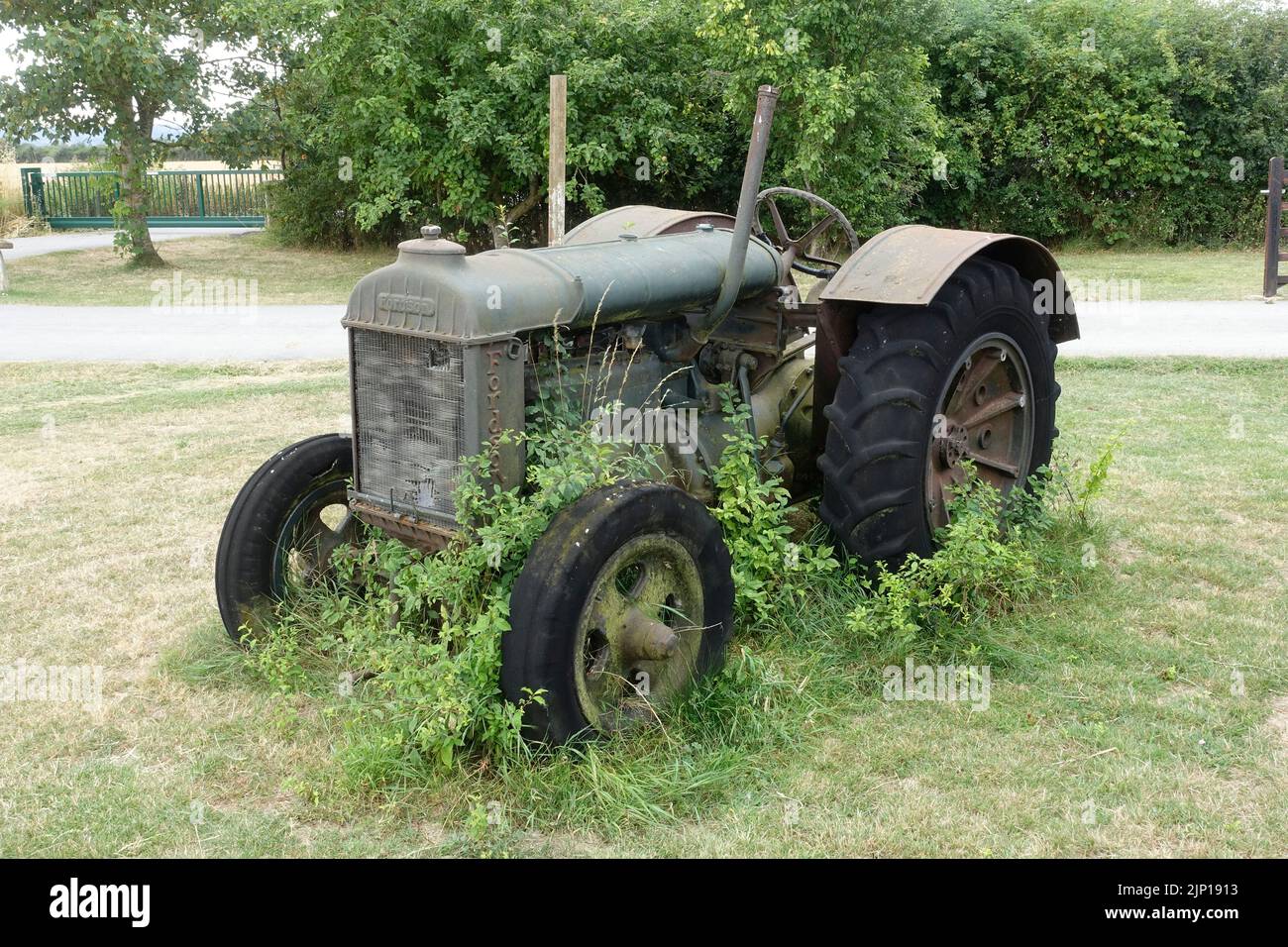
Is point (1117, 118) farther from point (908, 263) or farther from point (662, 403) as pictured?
point (662, 403)

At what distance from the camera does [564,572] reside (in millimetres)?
3320

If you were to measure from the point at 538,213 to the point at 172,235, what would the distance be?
11256 mm

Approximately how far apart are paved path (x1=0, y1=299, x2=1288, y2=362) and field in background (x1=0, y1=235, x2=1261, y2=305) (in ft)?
4.09

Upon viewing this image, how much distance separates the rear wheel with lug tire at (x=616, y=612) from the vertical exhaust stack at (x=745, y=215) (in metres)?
0.96

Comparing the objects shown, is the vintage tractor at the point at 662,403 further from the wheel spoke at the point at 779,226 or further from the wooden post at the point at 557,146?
the wooden post at the point at 557,146

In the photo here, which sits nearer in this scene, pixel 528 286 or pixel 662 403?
pixel 528 286

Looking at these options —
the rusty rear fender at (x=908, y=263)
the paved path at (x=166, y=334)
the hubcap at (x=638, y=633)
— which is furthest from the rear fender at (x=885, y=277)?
the paved path at (x=166, y=334)

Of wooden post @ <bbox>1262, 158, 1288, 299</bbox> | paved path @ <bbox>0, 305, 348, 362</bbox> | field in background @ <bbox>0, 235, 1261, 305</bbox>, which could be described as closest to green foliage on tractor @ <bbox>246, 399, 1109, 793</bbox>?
paved path @ <bbox>0, 305, 348, 362</bbox>

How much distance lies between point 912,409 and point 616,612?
144 cm

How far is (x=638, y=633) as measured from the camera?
3.62m

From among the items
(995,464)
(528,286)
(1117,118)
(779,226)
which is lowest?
(995,464)

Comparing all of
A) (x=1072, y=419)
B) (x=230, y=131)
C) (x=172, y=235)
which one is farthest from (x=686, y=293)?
(x=172, y=235)

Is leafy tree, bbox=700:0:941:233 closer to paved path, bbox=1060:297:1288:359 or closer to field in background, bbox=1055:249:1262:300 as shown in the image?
field in background, bbox=1055:249:1262:300

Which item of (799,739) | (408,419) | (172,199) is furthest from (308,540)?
(172,199)
